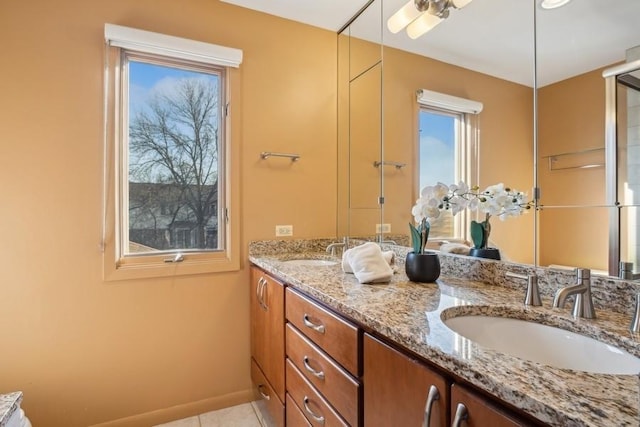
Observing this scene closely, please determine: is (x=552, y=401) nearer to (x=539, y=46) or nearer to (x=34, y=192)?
(x=539, y=46)

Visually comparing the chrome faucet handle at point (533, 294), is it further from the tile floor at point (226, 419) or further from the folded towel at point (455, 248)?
the tile floor at point (226, 419)

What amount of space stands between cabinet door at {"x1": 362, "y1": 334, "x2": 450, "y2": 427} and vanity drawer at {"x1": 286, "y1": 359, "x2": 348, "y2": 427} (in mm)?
215

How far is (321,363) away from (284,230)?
1.16 meters

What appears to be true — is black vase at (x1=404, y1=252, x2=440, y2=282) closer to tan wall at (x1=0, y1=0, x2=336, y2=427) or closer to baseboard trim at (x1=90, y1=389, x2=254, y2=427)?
tan wall at (x1=0, y1=0, x2=336, y2=427)

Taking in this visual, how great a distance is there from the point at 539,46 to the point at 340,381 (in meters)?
1.39

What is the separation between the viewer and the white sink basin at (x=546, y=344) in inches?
28.9

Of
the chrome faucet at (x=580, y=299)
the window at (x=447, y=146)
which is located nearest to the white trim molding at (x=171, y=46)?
the window at (x=447, y=146)

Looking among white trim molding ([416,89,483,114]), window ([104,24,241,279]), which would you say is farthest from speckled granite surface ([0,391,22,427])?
white trim molding ([416,89,483,114])

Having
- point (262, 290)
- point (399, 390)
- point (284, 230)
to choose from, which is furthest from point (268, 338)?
point (399, 390)

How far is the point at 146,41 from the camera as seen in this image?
177cm

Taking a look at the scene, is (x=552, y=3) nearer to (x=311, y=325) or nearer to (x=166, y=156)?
(x=311, y=325)

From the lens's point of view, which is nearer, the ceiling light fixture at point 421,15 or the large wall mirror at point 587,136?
the large wall mirror at point 587,136

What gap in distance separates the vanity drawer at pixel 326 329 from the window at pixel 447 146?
0.67 meters

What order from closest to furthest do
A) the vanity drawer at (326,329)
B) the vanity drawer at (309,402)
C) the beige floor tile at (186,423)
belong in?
the vanity drawer at (326,329)
the vanity drawer at (309,402)
the beige floor tile at (186,423)
